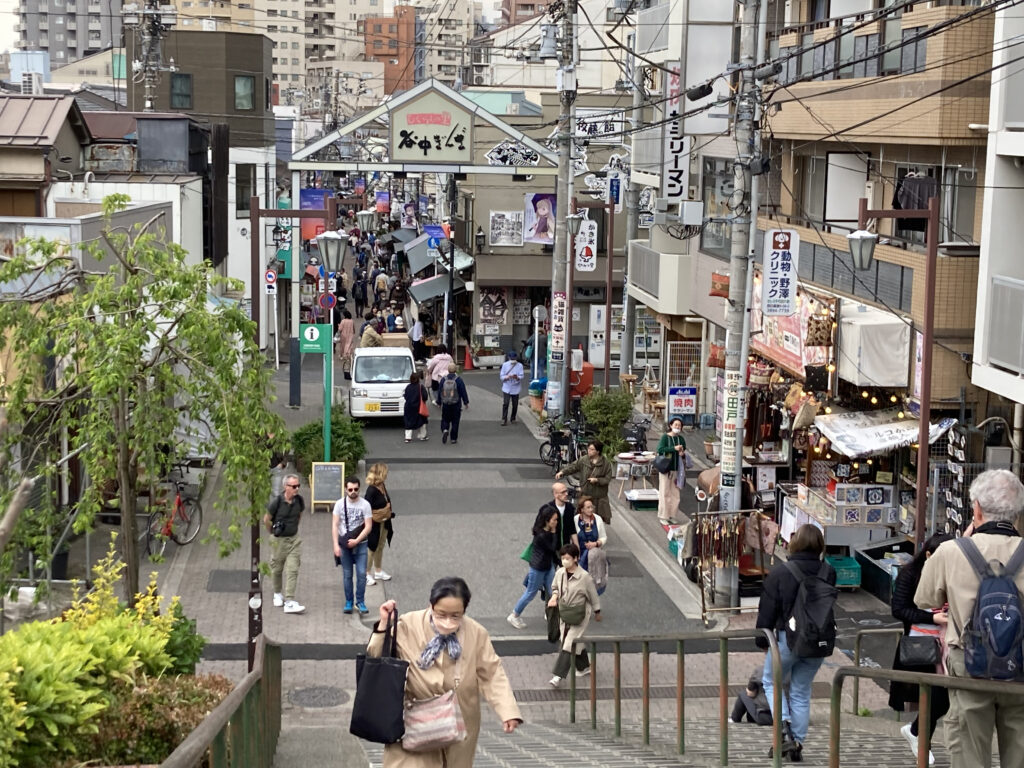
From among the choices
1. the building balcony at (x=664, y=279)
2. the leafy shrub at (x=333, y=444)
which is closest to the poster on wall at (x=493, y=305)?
the building balcony at (x=664, y=279)

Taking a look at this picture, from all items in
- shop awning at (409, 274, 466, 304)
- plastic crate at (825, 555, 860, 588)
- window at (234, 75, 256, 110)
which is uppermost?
window at (234, 75, 256, 110)

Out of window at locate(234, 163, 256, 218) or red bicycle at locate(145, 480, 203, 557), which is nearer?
red bicycle at locate(145, 480, 203, 557)

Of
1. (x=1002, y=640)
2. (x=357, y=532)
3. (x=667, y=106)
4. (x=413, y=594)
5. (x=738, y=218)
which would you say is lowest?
(x=413, y=594)

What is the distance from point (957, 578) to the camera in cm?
693

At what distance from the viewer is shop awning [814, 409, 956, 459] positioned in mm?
18312

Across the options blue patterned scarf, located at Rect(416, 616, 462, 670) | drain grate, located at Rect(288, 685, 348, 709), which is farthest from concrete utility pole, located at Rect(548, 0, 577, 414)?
blue patterned scarf, located at Rect(416, 616, 462, 670)

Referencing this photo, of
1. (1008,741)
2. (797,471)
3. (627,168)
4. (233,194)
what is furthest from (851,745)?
(233,194)

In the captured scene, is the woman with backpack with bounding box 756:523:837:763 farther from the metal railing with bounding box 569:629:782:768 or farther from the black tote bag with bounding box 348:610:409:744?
the black tote bag with bounding box 348:610:409:744

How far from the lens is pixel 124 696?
6.68 meters

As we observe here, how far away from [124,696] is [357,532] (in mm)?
9561

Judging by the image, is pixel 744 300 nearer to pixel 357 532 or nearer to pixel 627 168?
pixel 357 532

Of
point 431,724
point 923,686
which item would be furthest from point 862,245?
point 431,724

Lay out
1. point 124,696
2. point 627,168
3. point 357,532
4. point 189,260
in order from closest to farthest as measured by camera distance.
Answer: point 124,696, point 357,532, point 189,260, point 627,168

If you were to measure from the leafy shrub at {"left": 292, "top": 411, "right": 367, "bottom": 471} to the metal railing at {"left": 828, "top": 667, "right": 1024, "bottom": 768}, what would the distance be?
17464 mm
